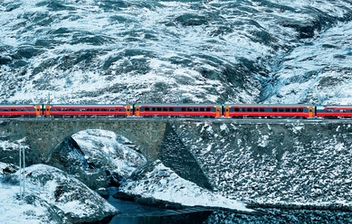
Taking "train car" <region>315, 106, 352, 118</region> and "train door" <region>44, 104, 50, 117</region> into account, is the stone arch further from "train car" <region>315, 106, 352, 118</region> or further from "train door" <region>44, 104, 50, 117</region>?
"train car" <region>315, 106, 352, 118</region>

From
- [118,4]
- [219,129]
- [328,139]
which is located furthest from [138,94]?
[118,4]

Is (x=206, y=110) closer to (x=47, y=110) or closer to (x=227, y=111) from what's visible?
(x=227, y=111)

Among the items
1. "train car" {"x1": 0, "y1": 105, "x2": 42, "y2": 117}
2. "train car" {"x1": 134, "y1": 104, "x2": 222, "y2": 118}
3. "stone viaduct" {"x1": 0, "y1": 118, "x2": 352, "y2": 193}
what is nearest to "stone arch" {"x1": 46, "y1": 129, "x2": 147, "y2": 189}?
"stone viaduct" {"x1": 0, "y1": 118, "x2": 352, "y2": 193}

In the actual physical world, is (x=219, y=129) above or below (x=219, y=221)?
above

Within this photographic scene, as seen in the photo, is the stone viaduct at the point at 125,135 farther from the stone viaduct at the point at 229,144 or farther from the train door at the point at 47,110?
the train door at the point at 47,110

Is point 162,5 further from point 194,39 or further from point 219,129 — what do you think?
point 219,129

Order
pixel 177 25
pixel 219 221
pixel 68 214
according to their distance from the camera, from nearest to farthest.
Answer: pixel 68 214, pixel 219 221, pixel 177 25

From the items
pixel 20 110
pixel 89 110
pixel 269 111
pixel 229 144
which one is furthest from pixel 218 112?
pixel 20 110
